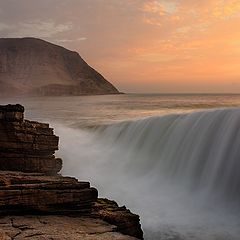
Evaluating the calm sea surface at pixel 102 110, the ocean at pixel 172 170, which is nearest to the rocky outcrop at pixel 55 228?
the ocean at pixel 172 170

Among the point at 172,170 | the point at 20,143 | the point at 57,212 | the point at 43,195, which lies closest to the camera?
the point at 43,195

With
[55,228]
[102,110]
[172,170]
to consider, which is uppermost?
[102,110]

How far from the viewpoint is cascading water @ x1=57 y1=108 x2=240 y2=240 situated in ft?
45.3

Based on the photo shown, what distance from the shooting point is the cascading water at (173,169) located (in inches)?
543

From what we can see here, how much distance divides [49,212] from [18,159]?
10.0 ft

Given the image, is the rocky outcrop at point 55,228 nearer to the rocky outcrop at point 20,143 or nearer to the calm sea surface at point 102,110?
the rocky outcrop at point 20,143

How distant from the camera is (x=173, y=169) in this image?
18672 millimetres

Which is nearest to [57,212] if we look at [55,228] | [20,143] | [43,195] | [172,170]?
[43,195]

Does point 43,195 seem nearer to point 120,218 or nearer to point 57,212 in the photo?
point 57,212

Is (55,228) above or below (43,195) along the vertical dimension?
below

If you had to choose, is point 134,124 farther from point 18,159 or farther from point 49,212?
point 49,212

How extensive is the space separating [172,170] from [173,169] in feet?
0.23

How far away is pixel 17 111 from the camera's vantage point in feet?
37.2

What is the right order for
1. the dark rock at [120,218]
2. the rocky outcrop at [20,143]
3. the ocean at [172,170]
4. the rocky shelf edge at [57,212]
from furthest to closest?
the ocean at [172,170] < the rocky outcrop at [20,143] < the dark rock at [120,218] < the rocky shelf edge at [57,212]
